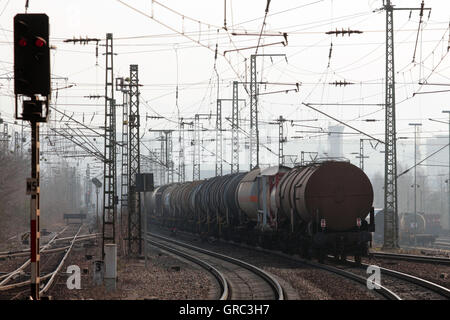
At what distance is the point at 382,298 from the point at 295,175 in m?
10.8

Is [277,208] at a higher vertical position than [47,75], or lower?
lower

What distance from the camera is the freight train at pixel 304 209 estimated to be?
25.0 metres

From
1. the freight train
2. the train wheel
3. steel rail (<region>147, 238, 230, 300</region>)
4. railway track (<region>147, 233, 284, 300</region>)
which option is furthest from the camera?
the train wheel

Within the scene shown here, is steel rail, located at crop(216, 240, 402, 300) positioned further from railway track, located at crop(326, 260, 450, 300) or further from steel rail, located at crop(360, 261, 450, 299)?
steel rail, located at crop(360, 261, 450, 299)

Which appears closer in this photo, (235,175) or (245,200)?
(245,200)

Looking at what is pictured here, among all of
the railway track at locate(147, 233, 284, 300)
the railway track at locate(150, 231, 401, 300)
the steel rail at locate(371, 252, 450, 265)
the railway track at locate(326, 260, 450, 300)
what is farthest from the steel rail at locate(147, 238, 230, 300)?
the steel rail at locate(371, 252, 450, 265)

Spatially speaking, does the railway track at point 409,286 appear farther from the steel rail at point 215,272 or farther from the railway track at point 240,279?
the steel rail at point 215,272

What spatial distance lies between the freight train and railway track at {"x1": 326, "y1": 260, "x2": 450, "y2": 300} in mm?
2683

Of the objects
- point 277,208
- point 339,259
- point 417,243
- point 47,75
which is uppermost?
point 47,75

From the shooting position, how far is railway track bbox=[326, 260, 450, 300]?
17062 millimetres

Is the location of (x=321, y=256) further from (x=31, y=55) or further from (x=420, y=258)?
(x=31, y=55)
